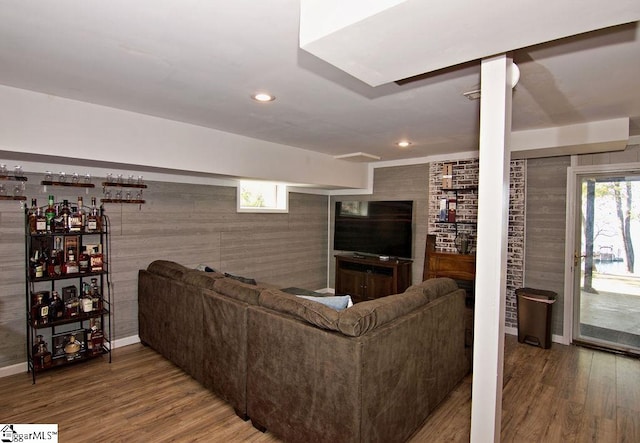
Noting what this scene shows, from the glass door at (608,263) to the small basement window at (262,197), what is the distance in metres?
3.96

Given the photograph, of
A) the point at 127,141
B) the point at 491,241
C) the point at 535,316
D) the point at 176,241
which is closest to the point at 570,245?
the point at 535,316

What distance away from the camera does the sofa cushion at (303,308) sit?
199 cm

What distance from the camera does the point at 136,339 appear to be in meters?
3.95

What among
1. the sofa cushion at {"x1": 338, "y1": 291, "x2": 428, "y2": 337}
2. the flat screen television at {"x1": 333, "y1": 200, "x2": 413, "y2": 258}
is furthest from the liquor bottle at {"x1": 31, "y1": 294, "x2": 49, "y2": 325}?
the flat screen television at {"x1": 333, "y1": 200, "x2": 413, "y2": 258}

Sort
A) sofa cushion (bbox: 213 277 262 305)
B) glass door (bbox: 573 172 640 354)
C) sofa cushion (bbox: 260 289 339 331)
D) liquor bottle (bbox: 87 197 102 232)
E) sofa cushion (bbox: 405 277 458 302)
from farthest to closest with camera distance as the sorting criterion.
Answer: glass door (bbox: 573 172 640 354)
liquor bottle (bbox: 87 197 102 232)
sofa cushion (bbox: 405 277 458 302)
sofa cushion (bbox: 213 277 262 305)
sofa cushion (bbox: 260 289 339 331)

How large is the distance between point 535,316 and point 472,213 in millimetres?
1467

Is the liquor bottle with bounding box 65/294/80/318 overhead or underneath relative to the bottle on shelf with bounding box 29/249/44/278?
underneath

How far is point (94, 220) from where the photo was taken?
3.41 m

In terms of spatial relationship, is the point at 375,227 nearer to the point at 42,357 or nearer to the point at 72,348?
the point at 72,348

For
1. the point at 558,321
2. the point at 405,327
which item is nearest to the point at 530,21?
the point at 405,327

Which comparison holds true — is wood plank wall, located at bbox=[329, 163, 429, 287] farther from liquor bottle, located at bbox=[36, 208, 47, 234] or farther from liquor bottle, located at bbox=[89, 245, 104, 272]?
liquor bottle, located at bbox=[36, 208, 47, 234]

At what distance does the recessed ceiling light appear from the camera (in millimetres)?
2567

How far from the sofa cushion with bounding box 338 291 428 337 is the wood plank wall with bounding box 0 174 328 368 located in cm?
289

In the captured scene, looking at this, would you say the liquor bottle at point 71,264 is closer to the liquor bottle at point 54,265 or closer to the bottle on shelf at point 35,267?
the liquor bottle at point 54,265
